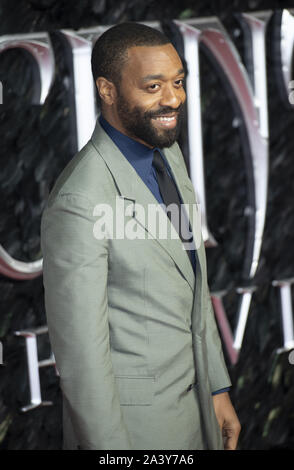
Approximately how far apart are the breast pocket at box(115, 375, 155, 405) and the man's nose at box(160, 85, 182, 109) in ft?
2.53

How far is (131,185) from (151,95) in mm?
261

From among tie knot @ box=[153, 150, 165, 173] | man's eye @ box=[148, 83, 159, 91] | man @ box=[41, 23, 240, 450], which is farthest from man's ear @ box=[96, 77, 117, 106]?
tie knot @ box=[153, 150, 165, 173]

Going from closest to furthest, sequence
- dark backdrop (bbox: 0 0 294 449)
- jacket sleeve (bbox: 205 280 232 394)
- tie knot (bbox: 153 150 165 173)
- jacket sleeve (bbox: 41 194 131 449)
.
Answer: jacket sleeve (bbox: 41 194 131 449) → tie knot (bbox: 153 150 165 173) → jacket sleeve (bbox: 205 280 232 394) → dark backdrop (bbox: 0 0 294 449)

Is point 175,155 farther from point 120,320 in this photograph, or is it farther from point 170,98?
point 120,320

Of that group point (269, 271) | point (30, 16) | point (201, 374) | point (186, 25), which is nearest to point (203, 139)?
point (186, 25)

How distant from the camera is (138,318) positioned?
1.91m

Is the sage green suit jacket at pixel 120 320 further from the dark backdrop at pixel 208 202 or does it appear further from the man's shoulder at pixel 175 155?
the dark backdrop at pixel 208 202

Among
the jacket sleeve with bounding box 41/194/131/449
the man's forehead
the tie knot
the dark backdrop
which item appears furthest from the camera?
the dark backdrop

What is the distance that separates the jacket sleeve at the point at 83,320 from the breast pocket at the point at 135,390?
0.26 feet

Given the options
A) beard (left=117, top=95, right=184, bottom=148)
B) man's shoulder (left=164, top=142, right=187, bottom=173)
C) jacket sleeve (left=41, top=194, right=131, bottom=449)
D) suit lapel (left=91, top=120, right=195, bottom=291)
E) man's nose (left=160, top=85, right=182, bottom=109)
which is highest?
man's nose (left=160, top=85, right=182, bottom=109)

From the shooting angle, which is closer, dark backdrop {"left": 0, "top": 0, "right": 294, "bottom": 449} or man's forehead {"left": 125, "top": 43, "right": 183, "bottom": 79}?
man's forehead {"left": 125, "top": 43, "right": 183, "bottom": 79}

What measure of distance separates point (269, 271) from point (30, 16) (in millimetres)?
1728

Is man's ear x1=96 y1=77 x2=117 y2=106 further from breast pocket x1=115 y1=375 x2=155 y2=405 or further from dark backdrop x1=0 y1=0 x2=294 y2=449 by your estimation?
dark backdrop x1=0 y1=0 x2=294 y2=449

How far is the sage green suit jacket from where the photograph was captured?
1803 mm
